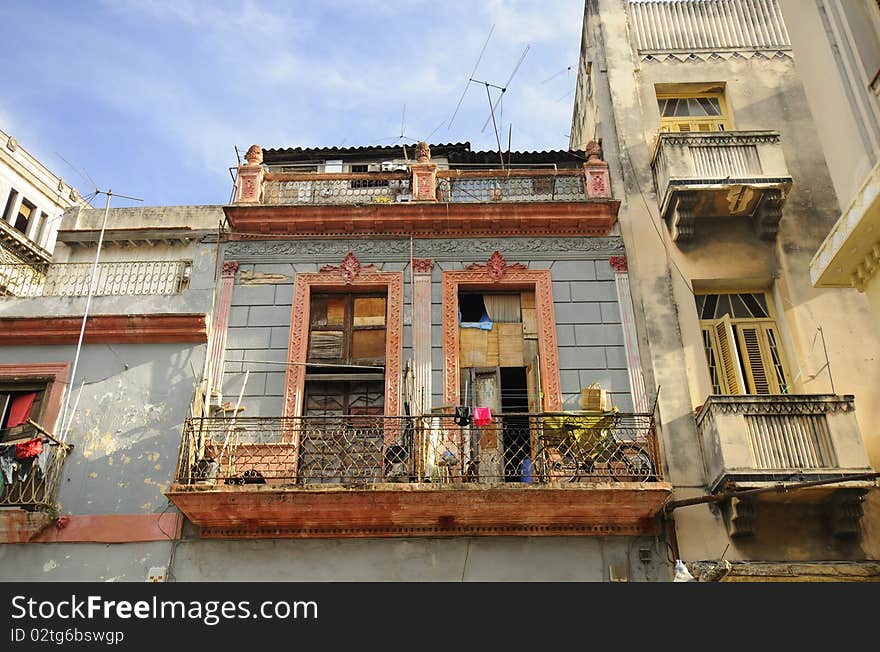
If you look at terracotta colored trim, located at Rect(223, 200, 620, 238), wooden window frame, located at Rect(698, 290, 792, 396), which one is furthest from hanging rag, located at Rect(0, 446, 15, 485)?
wooden window frame, located at Rect(698, 290, 792, 396)

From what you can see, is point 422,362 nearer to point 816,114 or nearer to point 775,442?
point 775,442

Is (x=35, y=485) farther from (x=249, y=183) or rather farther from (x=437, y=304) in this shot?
(x=437, y=304)

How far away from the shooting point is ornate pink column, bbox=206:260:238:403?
1138 cm

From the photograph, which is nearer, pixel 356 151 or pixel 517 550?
pixel 517 550

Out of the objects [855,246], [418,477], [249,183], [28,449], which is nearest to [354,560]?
[418,477]

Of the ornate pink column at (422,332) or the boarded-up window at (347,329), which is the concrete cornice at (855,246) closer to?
the ornate pink column at (422,332)

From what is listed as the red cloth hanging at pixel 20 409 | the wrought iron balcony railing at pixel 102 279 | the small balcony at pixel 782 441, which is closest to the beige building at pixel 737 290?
the small balcony at pixel 782 441

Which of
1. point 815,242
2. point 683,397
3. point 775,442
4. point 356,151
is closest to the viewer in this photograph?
point 775,442

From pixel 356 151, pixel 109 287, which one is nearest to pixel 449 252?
pixel 356 151

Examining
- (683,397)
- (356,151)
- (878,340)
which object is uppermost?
(356,151)

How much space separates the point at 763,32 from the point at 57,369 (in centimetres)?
1261

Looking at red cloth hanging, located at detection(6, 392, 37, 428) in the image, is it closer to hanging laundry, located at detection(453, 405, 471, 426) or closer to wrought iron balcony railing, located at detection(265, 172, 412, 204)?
wrought iron balcony railing, located at detection(265, 172, 412, 204)

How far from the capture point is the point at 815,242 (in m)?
12.2

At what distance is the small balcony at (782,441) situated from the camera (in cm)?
984
